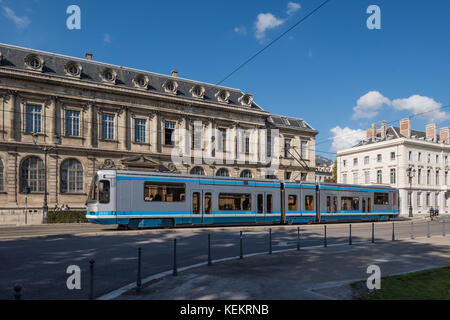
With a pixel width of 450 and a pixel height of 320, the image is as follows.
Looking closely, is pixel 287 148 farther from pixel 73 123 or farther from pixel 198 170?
pixel 73 123

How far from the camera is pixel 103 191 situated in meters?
20.1

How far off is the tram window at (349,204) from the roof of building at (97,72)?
18595mm

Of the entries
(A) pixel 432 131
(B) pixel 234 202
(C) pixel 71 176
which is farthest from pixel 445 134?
(C) pixel 71 176

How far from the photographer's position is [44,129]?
32.8 m

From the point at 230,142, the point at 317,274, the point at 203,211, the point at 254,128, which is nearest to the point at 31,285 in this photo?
the point at 317,274

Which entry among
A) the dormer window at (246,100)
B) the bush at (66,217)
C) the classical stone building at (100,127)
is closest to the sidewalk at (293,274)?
the bush at (66,217)

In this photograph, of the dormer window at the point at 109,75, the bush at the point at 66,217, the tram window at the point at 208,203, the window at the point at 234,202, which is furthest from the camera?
the dormer window at the point at 109,75

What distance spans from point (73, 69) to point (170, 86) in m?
10.3

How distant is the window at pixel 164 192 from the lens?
2125 cm

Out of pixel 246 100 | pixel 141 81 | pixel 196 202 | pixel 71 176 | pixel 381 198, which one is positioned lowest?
pixel 381 198

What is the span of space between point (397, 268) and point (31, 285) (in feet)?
31.8

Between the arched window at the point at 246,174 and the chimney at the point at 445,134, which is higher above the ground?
the chimney at the point at 445,134

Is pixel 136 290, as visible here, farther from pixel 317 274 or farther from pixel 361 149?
pixel 361 149

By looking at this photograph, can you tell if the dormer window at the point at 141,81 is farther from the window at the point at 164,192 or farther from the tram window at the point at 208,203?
the tram window at the point at 208,203
